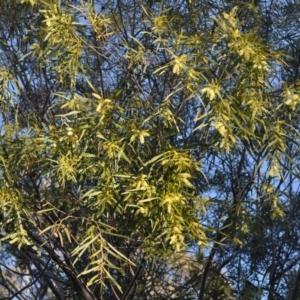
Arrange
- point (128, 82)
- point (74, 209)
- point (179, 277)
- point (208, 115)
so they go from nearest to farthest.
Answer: point (208, 115) → point (74, 209) → point (128, 82) → point (179, 277)

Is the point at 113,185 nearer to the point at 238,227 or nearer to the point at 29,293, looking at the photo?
the point at 238,227

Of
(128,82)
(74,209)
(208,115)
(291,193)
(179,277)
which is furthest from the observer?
(179,277)

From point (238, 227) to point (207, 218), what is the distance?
0.25 meters

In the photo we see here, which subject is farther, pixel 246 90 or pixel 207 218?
pixel 207 218

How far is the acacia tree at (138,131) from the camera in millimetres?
4270

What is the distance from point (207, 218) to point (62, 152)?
54.6 inches

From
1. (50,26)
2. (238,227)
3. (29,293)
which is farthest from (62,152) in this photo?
(29,293)

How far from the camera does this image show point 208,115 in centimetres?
423

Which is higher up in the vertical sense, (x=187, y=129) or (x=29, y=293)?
(x=187, y=129)

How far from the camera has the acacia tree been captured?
14.0 ft

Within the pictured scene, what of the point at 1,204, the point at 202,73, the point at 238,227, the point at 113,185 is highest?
the point at 202,73

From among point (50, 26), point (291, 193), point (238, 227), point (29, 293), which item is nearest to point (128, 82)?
point (50, 26)

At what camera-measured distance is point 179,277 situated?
6430 mm

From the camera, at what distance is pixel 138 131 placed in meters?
4.38
